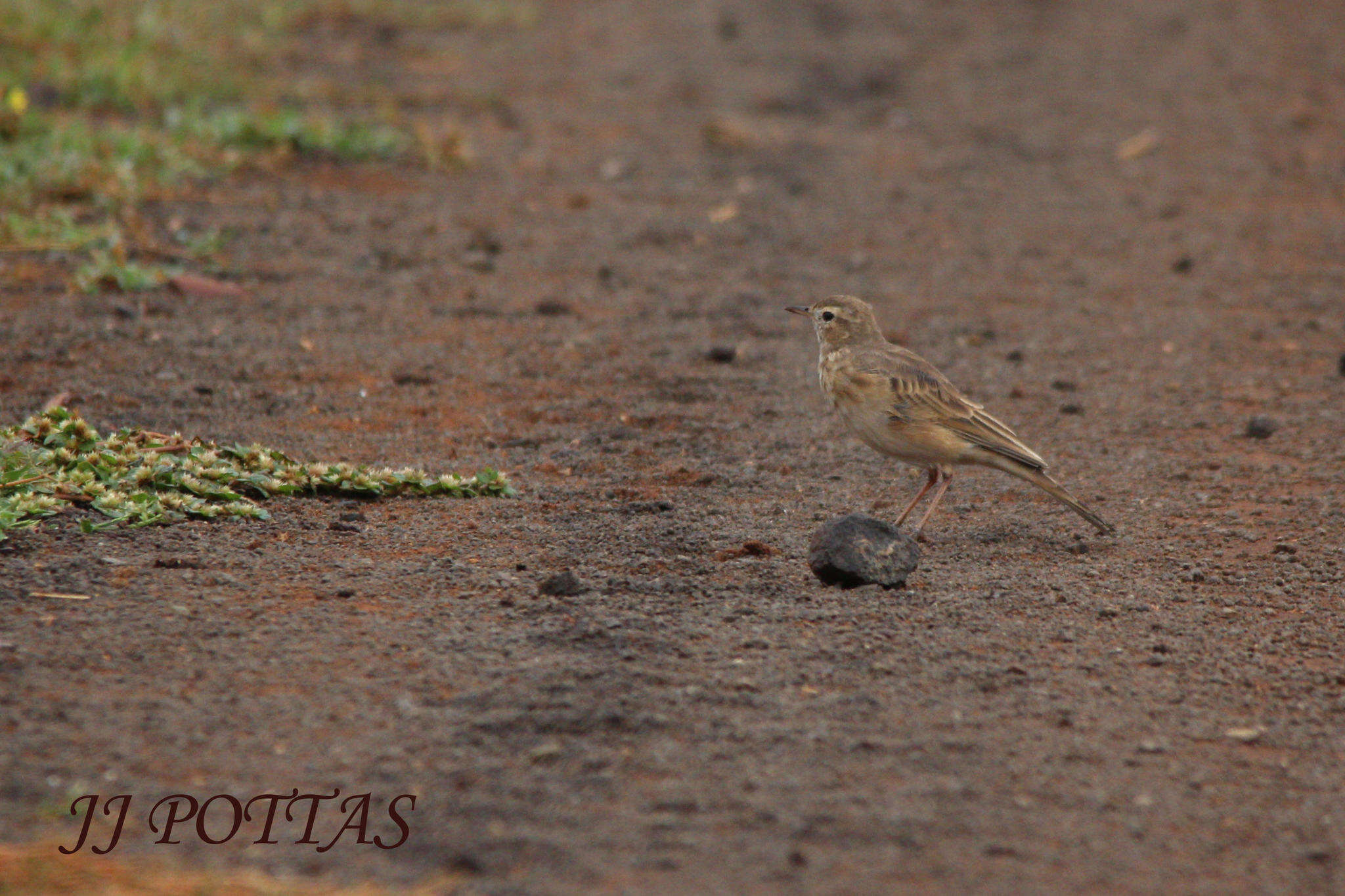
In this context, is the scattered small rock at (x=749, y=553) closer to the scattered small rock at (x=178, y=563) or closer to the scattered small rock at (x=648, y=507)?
the scattered small rock at (x=648, y=507)

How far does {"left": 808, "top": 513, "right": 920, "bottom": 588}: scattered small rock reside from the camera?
5.53m

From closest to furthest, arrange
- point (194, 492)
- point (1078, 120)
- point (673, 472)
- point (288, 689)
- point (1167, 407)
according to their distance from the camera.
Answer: point (288, 689)
point (194, 492)
point (673, 472)
point (1167, 407)
point (1078, 120)

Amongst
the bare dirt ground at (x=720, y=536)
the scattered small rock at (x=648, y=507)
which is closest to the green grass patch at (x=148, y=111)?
the bare dirt ground at (x=720, y=536)

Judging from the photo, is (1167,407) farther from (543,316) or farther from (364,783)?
(364,783)

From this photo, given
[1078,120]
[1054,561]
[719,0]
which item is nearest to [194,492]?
[1054,561]

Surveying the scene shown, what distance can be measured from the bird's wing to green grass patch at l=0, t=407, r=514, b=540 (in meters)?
1.77

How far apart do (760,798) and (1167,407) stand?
202 inches

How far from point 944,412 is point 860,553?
3.81 feet

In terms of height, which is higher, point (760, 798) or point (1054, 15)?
point (1054, 15)

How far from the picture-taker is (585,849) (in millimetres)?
3742

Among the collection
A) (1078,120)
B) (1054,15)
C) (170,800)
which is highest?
(1054,15)

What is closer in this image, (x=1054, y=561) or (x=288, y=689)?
(x=288, y=689)

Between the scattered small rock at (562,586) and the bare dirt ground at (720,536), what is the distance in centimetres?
6

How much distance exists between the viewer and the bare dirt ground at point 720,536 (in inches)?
157
